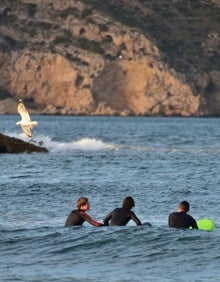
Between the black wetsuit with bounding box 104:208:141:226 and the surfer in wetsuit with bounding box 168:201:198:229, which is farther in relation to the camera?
the black wetsuit with bounding box 104:208:141:226

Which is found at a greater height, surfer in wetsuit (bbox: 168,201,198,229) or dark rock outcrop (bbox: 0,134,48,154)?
surfer in wetsuit (bbox: 168,201,198,229)

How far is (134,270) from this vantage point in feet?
75.7

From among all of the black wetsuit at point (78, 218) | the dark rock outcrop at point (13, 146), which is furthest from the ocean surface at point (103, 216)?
→ the dark rock outcrop at point (13, 146)

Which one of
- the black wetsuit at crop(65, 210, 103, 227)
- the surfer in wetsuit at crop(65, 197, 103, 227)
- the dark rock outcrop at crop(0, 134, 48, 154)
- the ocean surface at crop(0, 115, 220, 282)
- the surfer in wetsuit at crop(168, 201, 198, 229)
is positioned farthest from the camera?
the dark rock outcrop at crop(0, 134, 48, 154)

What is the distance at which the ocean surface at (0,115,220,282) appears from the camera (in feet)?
76.1

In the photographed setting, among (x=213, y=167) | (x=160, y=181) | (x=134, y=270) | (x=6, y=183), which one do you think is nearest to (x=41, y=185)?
(x=6, y=183)

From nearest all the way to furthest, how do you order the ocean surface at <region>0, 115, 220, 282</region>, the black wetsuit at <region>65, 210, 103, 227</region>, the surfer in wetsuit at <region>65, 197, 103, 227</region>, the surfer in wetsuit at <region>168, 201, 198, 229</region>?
the ocean surface at <region>0, 115, 220, 282</region> → the surfer in wetsuit at <region>168, 201, 198, 229</region> → the surfer in wetsuit at <region>65, 197, 103, 227</region> → the black wetsuit at <region>65, 210, 103, 227</region>

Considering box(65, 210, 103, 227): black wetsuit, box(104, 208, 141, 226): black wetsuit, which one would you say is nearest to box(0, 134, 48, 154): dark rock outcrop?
box(65, 210, 103, 227): black wetsuit

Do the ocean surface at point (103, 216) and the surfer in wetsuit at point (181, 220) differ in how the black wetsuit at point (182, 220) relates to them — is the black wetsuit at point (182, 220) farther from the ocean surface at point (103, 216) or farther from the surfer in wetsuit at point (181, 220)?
the ocean surface at point (103, 216)

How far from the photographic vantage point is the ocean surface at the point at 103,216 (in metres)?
23.2

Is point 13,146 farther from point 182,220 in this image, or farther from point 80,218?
point 182,220

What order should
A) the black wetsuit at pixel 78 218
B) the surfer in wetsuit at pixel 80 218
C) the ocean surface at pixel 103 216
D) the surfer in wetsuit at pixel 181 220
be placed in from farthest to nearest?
the black wetsuit at pixel 78 218 → the surfer in wetsuit at pixel 80 218 → the surfer in wetsuit at pixel 181 220 → the ocean surface at pixel 103 216

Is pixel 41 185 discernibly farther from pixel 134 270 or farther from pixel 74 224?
pixel 134 270

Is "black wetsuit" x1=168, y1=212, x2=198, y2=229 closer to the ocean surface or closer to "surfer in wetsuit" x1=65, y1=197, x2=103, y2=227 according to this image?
the ocean surface
